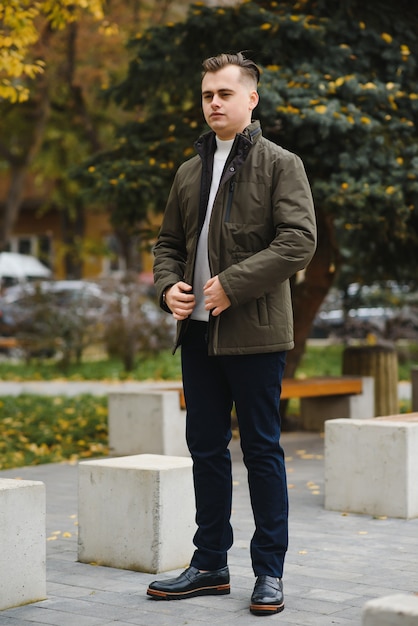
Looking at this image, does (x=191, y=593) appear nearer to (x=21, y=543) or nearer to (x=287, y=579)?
(x=287, y=579)

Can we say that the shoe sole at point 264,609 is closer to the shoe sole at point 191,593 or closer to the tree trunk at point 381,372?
the shoe sole at point 191,593

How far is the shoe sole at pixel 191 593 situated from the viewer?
4930 millimetres

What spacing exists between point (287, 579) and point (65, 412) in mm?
7983

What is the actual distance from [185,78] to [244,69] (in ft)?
19.2

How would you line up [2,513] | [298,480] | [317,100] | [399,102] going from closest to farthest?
[2,513]
[298,480]
[317,100]
[399,102]

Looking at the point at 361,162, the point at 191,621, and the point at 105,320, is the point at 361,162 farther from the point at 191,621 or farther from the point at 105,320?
the point at 105,320

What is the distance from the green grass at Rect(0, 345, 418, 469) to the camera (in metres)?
10.3

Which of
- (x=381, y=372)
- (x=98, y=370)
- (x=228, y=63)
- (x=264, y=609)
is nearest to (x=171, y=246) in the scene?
(x=228, y=63)

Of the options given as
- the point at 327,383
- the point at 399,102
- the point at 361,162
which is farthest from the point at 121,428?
the point at 399,102

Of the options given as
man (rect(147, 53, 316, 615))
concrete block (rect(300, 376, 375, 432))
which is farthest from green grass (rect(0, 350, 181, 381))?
man (rect(147, 53, 316, 615))

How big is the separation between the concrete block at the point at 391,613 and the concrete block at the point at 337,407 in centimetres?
838

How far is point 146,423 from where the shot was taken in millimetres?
9859

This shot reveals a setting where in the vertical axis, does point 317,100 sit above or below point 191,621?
above

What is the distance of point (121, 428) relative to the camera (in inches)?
394
